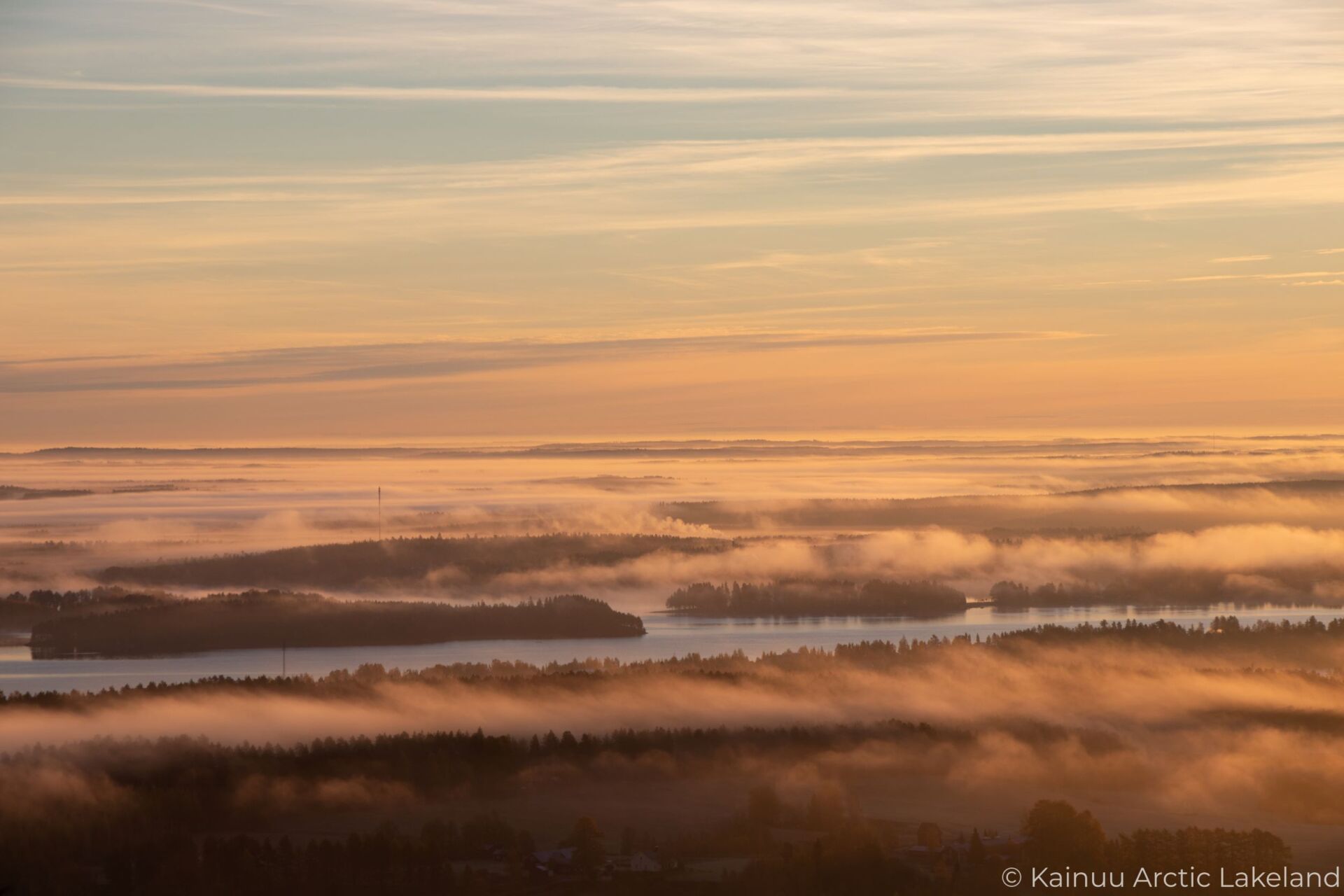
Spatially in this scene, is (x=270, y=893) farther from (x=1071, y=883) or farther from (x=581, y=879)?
(x=1071, y=883)

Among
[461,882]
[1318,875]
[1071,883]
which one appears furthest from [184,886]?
[1318,875]

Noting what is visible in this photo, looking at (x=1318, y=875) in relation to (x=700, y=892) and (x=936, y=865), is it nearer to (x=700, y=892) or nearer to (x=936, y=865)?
(x=936, y=865)

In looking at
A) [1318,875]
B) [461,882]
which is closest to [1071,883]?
[1318,875]

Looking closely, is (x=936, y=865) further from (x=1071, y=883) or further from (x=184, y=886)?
(x=184, y=886)

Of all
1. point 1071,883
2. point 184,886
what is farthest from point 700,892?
point 184,886

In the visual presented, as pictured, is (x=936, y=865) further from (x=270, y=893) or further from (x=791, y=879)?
(x=270, y=893)

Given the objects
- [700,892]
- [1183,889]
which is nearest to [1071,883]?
[1183,889]
